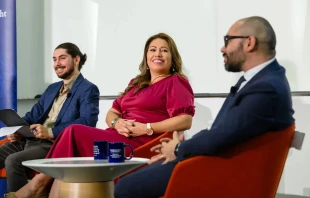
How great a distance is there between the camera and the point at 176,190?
89.1 inches

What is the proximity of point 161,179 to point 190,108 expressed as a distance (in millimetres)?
1106

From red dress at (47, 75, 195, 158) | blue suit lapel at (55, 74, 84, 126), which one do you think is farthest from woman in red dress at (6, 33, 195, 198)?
blue suit lapel at (55, 74, 84, 126)

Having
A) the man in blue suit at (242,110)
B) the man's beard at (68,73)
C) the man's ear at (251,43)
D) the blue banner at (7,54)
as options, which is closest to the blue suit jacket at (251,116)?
the man in blue suit at (242,110)

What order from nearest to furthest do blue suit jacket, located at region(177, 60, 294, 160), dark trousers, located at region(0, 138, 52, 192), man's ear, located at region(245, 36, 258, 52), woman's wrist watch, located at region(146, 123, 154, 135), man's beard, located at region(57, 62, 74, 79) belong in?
blue suit jacket, located at region(177, 60, 294, 160) → man's ear, located at region(245, 36, 258, 52) → woman's wrist watch, located at region(146, 123, 154, 135) → dark trousers, located at region(0, 138, 52, 192) → man's beard, located at region(57, 62, 74, 79)

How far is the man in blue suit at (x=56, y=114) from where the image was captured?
11.7 feet

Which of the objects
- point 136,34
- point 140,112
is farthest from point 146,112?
point 136,34

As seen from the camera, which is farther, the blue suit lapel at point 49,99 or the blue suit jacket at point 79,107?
the blue suit lapel at point 49,99

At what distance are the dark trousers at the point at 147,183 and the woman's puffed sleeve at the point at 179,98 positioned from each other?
3.17 ft

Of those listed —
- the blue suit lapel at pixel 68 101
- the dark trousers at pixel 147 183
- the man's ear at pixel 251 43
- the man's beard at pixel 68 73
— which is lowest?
the dark trousers at pixel 147 183

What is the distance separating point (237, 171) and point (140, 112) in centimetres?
144

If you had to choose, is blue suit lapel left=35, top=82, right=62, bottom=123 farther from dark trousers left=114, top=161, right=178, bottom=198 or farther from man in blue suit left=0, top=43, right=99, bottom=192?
dark trousers left=114, top=161, right=178, bottom=198

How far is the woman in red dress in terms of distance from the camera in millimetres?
3273

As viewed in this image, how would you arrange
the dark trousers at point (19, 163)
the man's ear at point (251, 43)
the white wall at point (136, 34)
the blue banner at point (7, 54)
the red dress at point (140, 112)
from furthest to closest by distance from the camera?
the blue banner at point (7, 54) → the white wall at point (136, 34) → the dark trousers at point (19, 163) → the red dress at point (140, 112) → the man's ear at point (251, 43)

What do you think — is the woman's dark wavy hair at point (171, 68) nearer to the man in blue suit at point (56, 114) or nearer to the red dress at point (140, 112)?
the red dress at point (140, 112)
